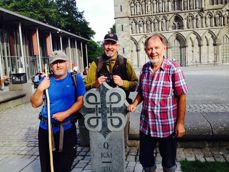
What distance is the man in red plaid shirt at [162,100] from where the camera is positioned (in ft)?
10.6

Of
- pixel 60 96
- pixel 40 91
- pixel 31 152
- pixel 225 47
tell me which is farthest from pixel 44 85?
pixel 225 47

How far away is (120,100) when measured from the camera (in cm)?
340

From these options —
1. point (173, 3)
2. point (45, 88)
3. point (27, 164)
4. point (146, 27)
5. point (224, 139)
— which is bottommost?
point (27, 164)

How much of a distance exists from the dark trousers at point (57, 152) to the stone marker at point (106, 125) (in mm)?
279

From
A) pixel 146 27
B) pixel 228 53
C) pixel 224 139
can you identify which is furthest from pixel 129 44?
pixel 224 139

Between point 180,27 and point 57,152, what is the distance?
179 feet

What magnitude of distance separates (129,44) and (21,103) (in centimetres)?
4263

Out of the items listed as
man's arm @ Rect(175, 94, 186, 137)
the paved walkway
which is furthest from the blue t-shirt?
the paved walkway

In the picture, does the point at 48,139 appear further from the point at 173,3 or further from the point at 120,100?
the point at 173,3

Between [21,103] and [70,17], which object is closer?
[21,103]

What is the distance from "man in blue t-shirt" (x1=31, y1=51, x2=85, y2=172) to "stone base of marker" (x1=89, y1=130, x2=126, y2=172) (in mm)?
294

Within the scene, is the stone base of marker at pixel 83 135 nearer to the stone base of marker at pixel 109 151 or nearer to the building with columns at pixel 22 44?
the stone base of marker at pixel 109 151

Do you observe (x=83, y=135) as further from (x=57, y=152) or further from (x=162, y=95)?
(x=162, y=95)

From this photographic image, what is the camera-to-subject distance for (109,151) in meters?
3.50
